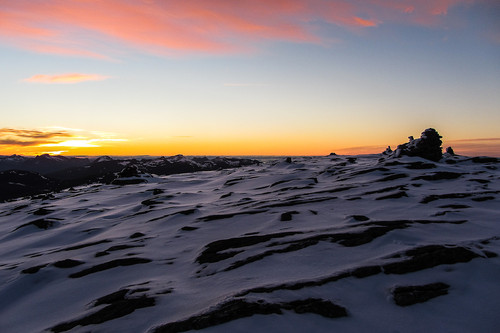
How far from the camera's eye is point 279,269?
330 inches

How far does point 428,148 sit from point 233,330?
35155 mm

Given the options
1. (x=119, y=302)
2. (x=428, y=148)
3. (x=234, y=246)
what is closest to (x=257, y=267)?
(x=234, y=246)

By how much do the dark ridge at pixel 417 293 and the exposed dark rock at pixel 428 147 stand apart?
1209 inches

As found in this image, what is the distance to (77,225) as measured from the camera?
19.9m

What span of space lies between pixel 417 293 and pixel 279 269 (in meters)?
3.46

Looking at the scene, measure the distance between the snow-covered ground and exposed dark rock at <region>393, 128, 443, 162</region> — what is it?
54.1ft

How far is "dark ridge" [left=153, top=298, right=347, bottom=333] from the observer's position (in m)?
5.90

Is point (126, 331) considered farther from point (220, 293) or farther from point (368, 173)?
point (368, 173)

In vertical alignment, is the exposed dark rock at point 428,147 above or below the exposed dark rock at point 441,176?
above

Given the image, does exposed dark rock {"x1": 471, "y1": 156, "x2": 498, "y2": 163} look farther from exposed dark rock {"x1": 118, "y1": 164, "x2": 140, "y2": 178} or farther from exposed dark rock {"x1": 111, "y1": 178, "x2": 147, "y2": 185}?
exposed dark rock {"x1": 118, "y1": 164, "x2": 140, "y2": 178}

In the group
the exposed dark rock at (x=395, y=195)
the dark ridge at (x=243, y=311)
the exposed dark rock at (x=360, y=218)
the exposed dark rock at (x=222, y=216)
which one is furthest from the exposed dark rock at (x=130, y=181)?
the dark ridge at (x=243, y=311)

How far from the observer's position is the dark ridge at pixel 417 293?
6289 mm

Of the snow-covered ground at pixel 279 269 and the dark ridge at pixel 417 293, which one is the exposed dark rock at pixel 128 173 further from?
the dark ridge at pixel 417 293

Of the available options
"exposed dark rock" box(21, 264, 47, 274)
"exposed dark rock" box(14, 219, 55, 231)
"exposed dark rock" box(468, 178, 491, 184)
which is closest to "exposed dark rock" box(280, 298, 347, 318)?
"exposed dark rock" box(21, 264, 47, 274)
